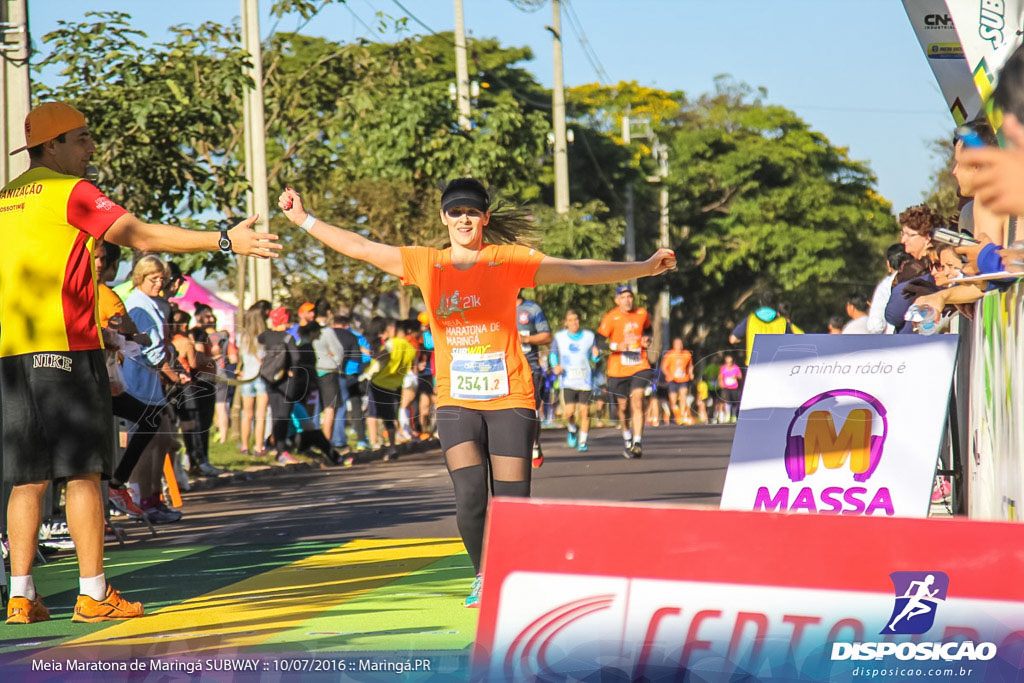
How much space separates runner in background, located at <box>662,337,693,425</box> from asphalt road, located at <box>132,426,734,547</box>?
476mm

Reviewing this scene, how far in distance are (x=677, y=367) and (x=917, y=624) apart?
16.9m

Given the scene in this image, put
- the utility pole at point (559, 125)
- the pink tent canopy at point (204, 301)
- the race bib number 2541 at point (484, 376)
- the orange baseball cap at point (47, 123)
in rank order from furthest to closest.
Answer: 1. the utility pole at point (559, 125)
2. the pink tent canopy at point (204, 301)
3. the race bib number 2541 at point (484, 376)
4. the orange baseball cap at point (47, 123)

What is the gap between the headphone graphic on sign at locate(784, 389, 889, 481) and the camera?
22.8 feet

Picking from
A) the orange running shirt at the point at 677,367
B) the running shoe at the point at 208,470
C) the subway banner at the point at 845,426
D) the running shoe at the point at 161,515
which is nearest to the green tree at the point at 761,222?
the orange running shirt at the point at 677,367

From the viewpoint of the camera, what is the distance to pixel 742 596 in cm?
280

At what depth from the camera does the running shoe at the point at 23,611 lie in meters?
5.97

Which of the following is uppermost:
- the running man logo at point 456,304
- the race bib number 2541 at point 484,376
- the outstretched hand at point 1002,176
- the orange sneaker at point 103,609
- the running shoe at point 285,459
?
the outstretched hand at point 1002,176

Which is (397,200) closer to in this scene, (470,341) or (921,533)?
(470,341)

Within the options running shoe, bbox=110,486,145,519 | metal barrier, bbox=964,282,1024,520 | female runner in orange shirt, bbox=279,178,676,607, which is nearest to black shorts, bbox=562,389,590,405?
running shoe, bbox=110,486,145,519

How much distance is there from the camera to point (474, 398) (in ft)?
20.1

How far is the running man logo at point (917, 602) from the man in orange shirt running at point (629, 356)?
13.0m

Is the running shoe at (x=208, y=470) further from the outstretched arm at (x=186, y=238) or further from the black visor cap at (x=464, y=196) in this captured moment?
the outstretched arm at (x=186, y=238)

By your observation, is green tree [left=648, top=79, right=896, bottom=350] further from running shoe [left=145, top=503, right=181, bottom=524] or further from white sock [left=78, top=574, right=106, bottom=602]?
white sock [left=78, top=574, right=106, bottom=602]

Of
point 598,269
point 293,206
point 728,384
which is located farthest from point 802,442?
point 728,384
